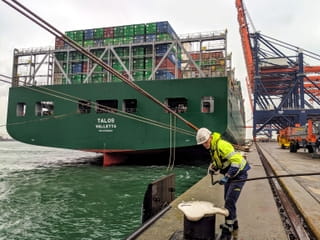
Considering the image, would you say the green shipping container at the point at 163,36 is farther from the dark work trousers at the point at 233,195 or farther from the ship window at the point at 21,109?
the dark work trousers at the point at 233,195

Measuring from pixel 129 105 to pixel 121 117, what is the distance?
5.50 ft

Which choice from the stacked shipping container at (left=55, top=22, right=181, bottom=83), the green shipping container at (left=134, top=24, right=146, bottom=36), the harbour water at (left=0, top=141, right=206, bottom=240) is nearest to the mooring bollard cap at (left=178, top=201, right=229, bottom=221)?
the harbour water at (left=0, top=141, right=206, bottom=240)

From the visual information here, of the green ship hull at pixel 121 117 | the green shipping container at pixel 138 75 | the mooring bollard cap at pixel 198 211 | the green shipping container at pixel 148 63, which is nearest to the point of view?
the mooring bollard cap at pixel 198 211

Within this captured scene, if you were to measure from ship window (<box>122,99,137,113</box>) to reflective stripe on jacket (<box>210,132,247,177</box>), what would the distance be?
11.2 meters

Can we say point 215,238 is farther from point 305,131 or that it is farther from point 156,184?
point 305,131

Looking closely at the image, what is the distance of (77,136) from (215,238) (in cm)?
1255

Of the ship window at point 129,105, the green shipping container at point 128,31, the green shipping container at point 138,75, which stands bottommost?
the ship window at point 129,105

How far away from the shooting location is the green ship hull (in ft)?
43.5

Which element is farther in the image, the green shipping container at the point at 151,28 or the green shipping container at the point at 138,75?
the green shipping container at the point at 151,28

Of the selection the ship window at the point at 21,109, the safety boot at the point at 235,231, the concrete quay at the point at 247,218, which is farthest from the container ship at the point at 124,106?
the safety boot at the point at 235,231

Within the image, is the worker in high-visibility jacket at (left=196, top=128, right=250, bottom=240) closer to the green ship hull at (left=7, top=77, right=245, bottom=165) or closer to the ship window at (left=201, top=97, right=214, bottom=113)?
the green ship hull at (left=7, top=77, right=245, bottom=165)

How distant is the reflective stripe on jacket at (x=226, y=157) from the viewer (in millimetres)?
3213

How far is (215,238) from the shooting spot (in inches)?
122

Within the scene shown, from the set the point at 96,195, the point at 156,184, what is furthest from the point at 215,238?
the point at 96,195
